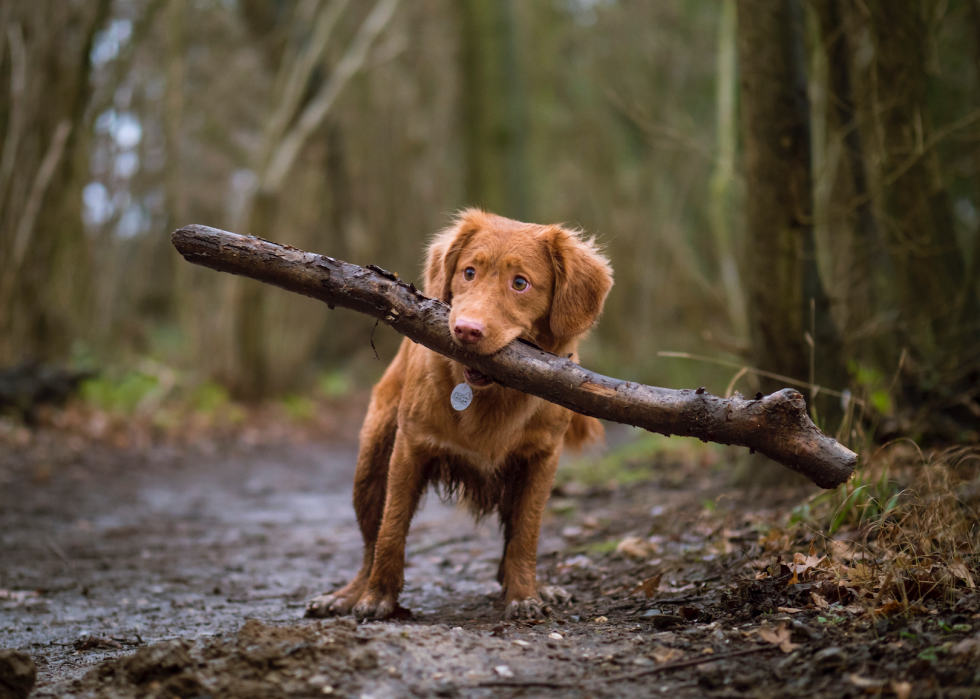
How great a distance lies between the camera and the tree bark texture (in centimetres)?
507

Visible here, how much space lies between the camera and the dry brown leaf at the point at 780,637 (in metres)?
2.75

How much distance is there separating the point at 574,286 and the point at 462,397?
0.78 metres

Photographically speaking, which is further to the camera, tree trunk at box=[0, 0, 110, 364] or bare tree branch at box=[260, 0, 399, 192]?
bare tree branch at box=[260, 0, 399, 192]

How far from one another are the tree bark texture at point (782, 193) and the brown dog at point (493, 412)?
65.2 inches

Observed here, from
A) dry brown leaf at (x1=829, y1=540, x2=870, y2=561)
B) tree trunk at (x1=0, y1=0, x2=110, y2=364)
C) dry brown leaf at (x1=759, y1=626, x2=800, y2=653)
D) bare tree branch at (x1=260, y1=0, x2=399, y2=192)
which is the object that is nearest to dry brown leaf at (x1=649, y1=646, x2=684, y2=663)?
dry brown leaf at (x1=759, y1=626, x2=800, y2=653)

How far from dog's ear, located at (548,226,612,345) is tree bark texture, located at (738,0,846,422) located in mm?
1711

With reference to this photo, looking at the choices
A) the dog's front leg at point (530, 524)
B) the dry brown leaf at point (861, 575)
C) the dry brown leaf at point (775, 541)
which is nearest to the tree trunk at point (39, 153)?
the dog's front leg at point (530, 524)

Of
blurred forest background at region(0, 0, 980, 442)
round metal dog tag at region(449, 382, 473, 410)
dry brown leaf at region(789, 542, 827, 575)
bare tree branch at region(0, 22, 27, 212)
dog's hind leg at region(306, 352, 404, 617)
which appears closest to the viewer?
dry brown leaf at region(789, 542, 827, 575)

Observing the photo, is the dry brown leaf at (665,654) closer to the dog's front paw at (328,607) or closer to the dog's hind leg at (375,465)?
the dog's front paw at (328,607)

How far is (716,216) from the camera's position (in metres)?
12.1

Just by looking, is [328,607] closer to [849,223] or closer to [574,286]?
[574,286]

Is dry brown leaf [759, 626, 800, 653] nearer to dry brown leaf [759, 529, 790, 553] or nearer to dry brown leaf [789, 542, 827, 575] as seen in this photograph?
dry brown leaf [789, 542, 827, 575]

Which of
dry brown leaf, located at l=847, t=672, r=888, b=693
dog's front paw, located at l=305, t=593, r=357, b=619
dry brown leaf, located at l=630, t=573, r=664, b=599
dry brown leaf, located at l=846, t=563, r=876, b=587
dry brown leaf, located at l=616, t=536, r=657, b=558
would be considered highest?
dry brown leaf, located at l=846, t=563, r=876, b=587

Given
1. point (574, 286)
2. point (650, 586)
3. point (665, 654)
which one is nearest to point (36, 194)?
point (574, 286)
